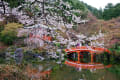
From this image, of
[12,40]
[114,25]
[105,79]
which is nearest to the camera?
[105,79]

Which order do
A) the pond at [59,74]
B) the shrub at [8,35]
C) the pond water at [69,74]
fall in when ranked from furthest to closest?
1. the shrub at [8,35]
2. the pond water at [69,74]
3. the pond at [59,74]

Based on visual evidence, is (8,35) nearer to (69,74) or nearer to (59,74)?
(59,74)

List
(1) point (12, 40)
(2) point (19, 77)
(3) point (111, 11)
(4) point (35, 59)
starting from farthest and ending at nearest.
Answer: (3) point (111, 11) → (1) point (12, 40) → (4) point (35, 59) → (2) point (19, 77)

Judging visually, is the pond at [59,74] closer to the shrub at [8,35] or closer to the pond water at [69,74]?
the pond water at [69,74]

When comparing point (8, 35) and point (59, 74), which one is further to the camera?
point (8, 35)

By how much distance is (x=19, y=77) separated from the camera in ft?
11.5

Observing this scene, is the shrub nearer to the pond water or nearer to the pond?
the pond

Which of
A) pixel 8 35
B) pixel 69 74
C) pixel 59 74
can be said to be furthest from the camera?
pixel 8 35

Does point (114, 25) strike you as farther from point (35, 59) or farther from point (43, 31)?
point (43, 31)

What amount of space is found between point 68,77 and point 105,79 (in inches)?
49.6

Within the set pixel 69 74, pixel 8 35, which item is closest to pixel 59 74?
pixel 69 74

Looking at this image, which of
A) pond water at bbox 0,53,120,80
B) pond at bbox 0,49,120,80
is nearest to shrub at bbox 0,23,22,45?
pond at bbox 0,49,120,80

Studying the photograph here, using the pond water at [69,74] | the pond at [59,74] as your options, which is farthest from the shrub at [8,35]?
the pond water at [69,74]

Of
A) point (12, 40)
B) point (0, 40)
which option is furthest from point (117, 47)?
point (0, 40)
